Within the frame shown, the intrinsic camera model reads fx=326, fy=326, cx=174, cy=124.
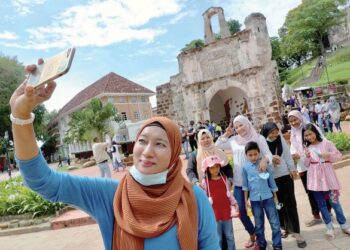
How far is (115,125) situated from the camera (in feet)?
115

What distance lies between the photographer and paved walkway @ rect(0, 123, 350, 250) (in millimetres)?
4097

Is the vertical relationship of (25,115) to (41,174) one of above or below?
above

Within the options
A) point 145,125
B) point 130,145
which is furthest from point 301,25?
point 145,125

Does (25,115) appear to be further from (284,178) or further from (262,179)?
(284,178)

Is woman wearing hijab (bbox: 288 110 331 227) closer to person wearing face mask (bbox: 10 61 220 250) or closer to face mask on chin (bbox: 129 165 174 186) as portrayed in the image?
person wearing face mask (bbox: 10 61 220 250)

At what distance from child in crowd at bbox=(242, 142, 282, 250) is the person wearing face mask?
7.57 feet

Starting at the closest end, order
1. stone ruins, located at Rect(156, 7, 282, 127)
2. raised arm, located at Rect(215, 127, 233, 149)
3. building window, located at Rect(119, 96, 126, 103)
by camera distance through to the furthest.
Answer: raised arm, located at Rect(215, 127, 233, 149) → stone ruins, located at Rect(156, 7, 282, 127) → building window, located at Rect(119, 96, 126, 103)

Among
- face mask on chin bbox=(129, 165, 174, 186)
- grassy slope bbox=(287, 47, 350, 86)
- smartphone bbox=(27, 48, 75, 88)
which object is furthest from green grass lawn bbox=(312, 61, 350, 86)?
smartphone bbox=(27, 48, 75, 88)

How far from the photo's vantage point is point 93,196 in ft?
5.35

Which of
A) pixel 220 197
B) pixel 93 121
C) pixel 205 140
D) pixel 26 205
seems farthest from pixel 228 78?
pixel 220 197

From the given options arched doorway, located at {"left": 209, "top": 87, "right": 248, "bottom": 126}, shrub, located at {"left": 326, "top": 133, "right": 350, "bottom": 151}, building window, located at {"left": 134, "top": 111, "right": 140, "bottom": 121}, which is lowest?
shrub, located at {"left": 326, "top": 133, "right": 350, "bottom": 151}

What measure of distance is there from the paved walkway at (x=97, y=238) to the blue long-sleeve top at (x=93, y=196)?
2.83 meters

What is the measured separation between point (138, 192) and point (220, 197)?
7.99 feet

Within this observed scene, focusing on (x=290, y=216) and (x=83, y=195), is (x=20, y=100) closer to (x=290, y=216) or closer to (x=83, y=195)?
(x=83, y=195)
